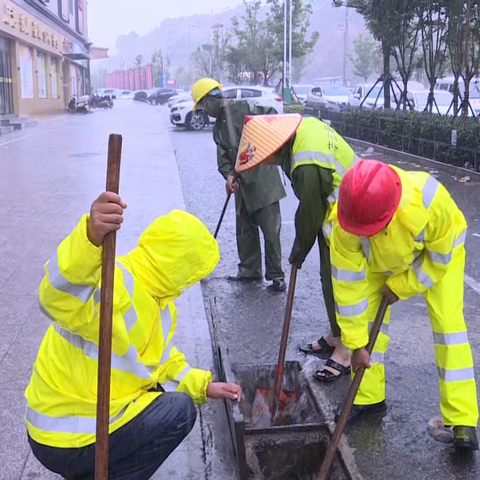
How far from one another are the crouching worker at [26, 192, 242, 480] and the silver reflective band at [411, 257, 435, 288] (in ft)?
3.26

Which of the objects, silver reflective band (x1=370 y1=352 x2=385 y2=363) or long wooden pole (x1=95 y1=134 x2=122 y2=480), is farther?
silver reflective band (x1=370 y1=352 x2=385 y2=363)

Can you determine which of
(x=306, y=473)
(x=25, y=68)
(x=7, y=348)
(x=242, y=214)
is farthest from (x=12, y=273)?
(x=25, y=68)

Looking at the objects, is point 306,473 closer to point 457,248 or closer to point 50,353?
point 457,248

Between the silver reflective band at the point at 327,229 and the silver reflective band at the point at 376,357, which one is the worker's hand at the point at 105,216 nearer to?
the silver reflective band at the point at 376,357

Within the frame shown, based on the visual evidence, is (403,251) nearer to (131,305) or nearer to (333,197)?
(333,197)

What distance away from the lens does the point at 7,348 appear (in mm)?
Answer: 4051

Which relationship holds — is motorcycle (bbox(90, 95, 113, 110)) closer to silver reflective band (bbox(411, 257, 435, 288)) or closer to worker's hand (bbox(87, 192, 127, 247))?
silver reflective band (bbox(411, 257, 435, 288))

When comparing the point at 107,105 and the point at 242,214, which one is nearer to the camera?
the point at 242,214

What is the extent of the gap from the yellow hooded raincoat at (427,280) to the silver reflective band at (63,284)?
4.16 feet

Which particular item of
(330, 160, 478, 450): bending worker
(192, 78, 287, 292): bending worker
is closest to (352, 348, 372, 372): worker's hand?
(330, 160, 478, 450): bending worker

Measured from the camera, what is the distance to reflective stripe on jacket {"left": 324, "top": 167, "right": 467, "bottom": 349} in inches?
107

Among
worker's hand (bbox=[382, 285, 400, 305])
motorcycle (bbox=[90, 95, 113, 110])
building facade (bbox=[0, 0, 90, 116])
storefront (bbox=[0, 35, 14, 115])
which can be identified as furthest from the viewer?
motorcycle (bbox=[90, 95, 113, 110])

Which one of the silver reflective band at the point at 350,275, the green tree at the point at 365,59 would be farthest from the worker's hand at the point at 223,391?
the green tree at the point at 365,59

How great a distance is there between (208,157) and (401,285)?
11.0m
